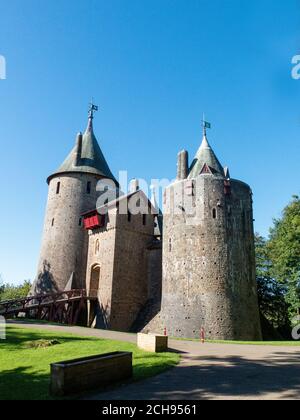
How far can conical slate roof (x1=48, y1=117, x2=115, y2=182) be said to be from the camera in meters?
34.4

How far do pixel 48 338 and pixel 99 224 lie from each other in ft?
52.0

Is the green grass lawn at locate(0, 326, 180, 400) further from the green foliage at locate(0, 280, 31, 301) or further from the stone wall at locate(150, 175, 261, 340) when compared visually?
the green foliage at locate(0, 280, 31, 301)

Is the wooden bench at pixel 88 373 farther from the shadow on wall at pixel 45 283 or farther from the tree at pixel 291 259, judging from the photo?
the shadow on wall at pixel 45 283

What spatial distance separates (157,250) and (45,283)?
10462 millimetres

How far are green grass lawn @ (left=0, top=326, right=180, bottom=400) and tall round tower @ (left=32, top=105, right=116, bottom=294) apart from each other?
15463 millimetres

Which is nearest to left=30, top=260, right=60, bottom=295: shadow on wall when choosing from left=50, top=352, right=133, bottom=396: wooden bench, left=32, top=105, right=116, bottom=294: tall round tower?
left=32, top=105, right=116, bottom=294: tall round tower

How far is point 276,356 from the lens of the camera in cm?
1185

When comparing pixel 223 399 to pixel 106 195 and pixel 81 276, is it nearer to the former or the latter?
pixel 81 276

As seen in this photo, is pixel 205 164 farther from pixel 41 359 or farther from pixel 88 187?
pixel 41 359

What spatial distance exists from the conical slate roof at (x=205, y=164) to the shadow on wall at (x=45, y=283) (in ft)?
49.6

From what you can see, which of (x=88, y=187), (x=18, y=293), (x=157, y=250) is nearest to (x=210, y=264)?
(x=157, y=250)

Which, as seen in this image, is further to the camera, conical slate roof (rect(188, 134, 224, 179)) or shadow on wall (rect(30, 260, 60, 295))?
shadow on wall (rect(30, 260, 60, 295))

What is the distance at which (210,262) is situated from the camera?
888 inches
